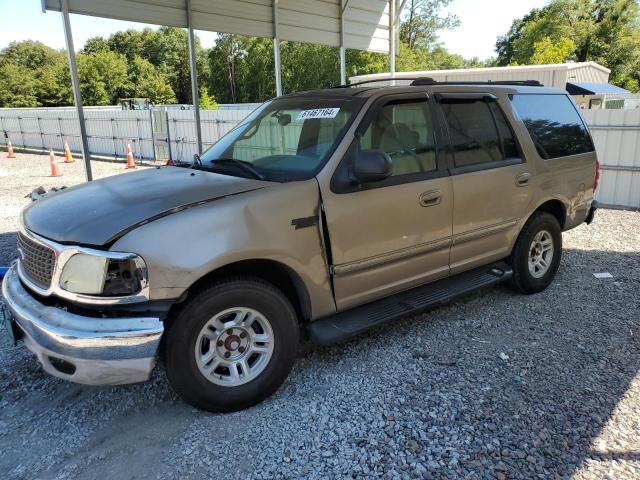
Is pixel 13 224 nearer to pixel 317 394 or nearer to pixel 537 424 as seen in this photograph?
pixel 317 394

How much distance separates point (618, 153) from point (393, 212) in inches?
298

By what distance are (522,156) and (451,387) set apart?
2358 mm

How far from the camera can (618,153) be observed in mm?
9164

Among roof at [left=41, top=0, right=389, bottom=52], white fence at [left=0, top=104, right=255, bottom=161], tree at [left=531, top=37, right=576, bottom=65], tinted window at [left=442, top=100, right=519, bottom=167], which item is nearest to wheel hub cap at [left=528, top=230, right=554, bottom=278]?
tinted window at [left=442, top=100, right=519, bottom=167]

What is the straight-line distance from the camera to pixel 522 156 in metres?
4.59

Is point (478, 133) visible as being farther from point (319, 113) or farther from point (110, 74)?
point (110, 74)

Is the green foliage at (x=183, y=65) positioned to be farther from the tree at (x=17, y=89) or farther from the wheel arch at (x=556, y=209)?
the wheel arch at (x=556, y=209)

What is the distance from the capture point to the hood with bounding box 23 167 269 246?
9.08 feet

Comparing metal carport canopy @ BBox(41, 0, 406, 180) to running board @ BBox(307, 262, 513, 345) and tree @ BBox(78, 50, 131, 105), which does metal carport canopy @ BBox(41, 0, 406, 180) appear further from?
tree @ BBox(78, 50, 131, 105)

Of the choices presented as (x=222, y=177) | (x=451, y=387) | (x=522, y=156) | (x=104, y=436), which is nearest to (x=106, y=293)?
(x=104, y=436)

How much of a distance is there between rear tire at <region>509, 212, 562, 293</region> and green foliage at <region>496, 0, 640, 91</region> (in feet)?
141

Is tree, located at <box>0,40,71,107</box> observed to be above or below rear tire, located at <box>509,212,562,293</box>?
above

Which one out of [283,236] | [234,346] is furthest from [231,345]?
[283,236]

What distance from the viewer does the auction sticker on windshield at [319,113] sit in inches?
148
